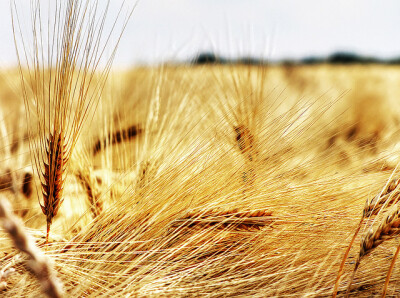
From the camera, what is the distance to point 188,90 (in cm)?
99

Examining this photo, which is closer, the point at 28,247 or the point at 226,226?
the point at 28,247

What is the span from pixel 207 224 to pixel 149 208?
0.09 m

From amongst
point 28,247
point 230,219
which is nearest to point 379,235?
point 230,219

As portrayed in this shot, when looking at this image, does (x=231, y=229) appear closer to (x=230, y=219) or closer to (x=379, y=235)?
(x=230, y=219)

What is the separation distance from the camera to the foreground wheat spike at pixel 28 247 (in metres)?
0.26

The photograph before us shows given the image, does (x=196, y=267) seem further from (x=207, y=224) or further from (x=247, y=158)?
(x=247, y=158)

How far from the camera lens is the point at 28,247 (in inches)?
10.7

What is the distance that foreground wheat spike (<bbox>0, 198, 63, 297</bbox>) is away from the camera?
257 millimetres

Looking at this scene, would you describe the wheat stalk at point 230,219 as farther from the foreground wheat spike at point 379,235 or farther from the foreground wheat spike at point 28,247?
the foreground wheat spike at point 28,247

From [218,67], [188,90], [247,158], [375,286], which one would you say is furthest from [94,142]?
[375,286]

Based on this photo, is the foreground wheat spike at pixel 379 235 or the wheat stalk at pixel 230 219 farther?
the wheat stalk at pixel 230 219

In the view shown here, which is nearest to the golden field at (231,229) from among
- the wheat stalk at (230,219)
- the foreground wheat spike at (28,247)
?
the wheat stalk at (230,219)

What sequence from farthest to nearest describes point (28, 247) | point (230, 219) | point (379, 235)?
point (230, 219) < point (379, 235) < point (28, 247)

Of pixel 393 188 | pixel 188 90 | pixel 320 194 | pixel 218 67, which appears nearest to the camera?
pixel 393 188
